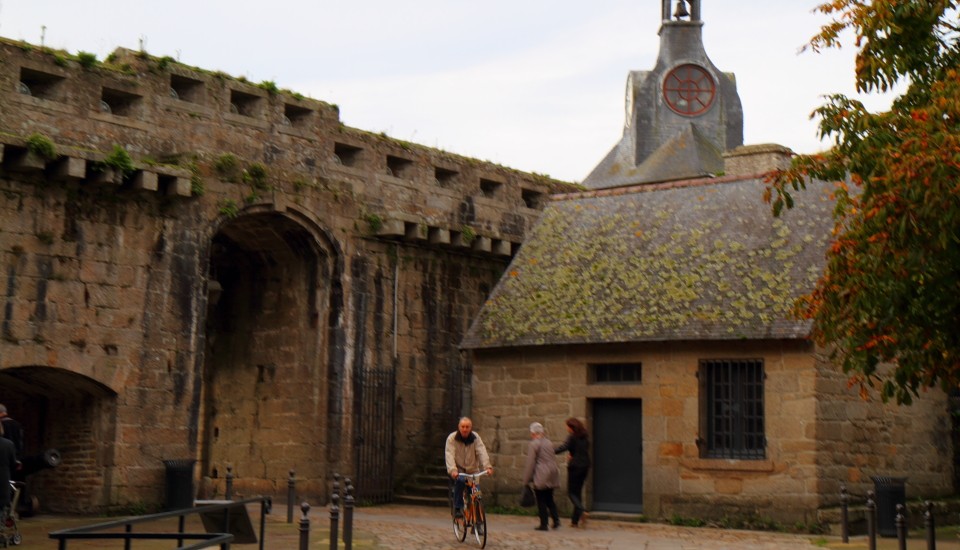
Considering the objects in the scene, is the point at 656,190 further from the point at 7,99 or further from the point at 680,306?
the point at 7,99

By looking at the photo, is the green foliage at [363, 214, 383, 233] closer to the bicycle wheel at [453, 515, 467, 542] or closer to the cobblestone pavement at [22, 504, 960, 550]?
the cobblestone pavement at [22, 504, 960, 550]

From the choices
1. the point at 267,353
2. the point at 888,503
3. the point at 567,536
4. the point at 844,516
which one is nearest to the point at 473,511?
the point at 567,536

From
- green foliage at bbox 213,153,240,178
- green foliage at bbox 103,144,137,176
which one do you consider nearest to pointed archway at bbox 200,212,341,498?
green foliage at bbox 213,153,240,178

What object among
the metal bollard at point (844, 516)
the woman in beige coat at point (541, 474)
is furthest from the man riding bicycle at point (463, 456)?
the metal bollard at point (844, 516)

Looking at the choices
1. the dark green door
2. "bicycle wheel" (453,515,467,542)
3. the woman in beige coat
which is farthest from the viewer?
the dark green door

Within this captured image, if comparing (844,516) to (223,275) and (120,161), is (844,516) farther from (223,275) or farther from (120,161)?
(223,275)

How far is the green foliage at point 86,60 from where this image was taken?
1697 cm

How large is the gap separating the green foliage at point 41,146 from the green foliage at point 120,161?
73 centimetres

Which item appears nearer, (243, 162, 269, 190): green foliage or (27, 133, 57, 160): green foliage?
(27, 133, 57, 160): green foliage

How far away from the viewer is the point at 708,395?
57.5 feet

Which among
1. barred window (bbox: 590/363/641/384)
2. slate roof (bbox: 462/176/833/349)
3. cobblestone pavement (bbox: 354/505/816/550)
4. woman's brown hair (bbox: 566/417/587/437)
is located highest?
slate roof (bbox: 462/176/833/349)

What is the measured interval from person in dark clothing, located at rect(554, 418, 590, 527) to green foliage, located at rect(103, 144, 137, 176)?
21.8 ft

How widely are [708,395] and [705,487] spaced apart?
1256 mm

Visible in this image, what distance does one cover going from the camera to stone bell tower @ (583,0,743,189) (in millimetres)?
42469
